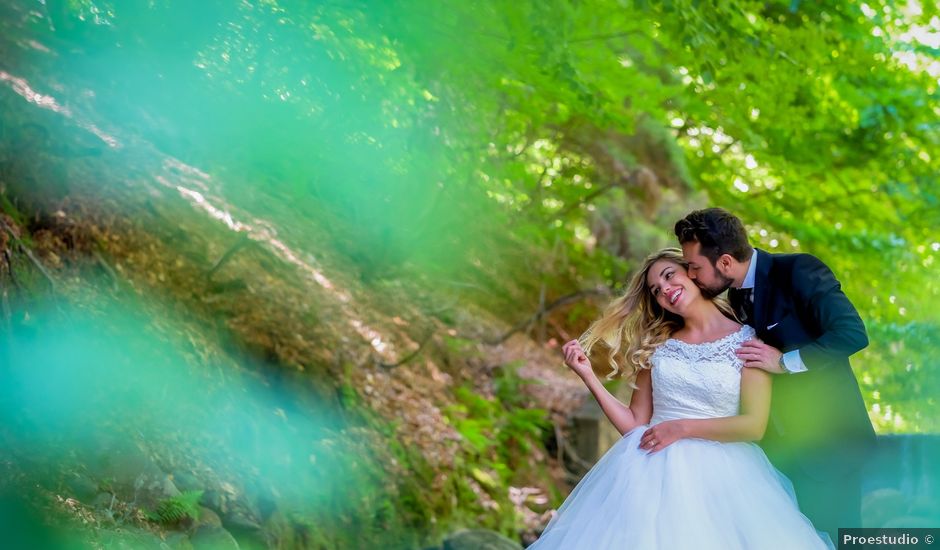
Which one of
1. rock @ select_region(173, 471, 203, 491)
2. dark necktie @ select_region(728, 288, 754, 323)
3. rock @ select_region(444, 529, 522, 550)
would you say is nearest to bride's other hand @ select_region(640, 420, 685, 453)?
dark necktie @ select_region(728, 288, 754, 323)

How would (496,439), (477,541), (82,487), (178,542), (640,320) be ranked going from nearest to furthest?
(640,320), (82,487), (178,542), (477,541), (496,439)

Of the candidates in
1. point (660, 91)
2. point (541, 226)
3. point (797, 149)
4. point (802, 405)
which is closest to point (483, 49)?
point (660, 91)

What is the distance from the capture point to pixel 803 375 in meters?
3.88

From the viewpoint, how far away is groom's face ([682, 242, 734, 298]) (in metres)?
4.06

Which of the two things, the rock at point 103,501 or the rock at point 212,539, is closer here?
the rock at point 103,501

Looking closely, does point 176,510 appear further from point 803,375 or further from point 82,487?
point 803,375

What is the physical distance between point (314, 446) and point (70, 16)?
336 cm

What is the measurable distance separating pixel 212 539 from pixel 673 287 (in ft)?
9.64

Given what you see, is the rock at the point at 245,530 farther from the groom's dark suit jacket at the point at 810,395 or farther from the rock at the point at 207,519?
the groom's dark suit jacket at the point at 810,395

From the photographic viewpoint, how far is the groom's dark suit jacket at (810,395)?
3.89m

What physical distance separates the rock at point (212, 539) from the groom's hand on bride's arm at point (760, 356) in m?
3.06

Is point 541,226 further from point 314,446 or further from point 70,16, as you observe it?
point 70,16

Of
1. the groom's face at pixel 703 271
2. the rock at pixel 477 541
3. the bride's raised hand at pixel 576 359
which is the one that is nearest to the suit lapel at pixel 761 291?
the groom's face at pixel 703 271

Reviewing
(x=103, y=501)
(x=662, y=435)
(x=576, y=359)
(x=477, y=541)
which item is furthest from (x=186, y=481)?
(x=662, y=435)
